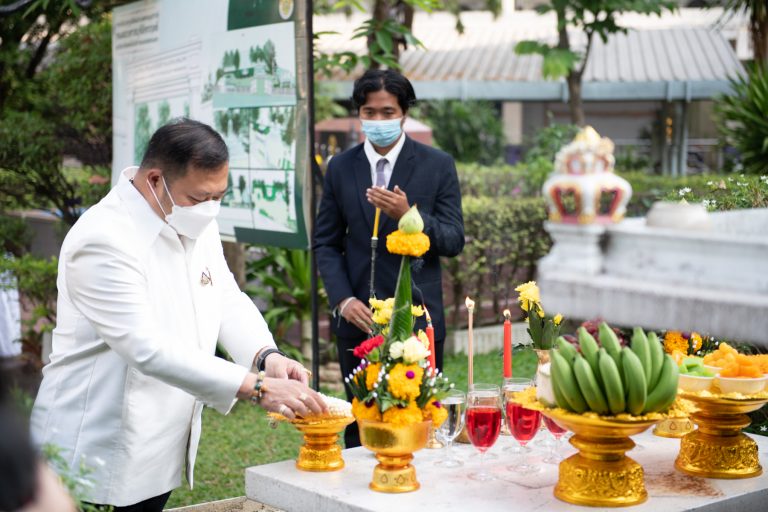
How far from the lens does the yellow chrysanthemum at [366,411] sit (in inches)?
106

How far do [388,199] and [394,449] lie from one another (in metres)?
1.47

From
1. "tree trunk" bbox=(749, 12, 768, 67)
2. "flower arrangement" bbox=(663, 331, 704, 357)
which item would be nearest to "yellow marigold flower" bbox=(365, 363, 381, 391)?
"flower arrangement" bbox=(663, 331, 704, 357)

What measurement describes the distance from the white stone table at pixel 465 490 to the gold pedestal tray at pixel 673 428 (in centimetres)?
27

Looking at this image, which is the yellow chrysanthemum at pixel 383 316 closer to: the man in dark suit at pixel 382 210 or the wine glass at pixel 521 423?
the wine glass at pixel 521 423

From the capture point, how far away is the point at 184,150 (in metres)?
2.97

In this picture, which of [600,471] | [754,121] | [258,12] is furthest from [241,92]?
[754,121]

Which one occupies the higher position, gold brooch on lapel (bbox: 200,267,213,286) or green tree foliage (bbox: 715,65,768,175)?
green tree foliage (bbox: 715,65,768,175)

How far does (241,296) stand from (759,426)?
218cm

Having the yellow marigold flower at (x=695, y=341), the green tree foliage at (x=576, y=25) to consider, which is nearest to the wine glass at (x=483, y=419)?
the yellow marigold flower at (x=695, y=341)

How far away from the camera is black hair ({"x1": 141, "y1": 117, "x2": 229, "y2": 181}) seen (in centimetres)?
298

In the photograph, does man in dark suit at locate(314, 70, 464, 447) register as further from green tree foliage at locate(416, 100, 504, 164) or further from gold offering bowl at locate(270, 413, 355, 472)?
green tree foliage at locate(416, 100, 504, 164)

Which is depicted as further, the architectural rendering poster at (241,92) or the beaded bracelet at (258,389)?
the architectural rendering poster at (241,92)

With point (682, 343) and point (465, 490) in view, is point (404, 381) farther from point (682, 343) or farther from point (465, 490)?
point (682, 343)

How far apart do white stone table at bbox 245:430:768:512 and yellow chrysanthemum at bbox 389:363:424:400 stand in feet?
0.89
